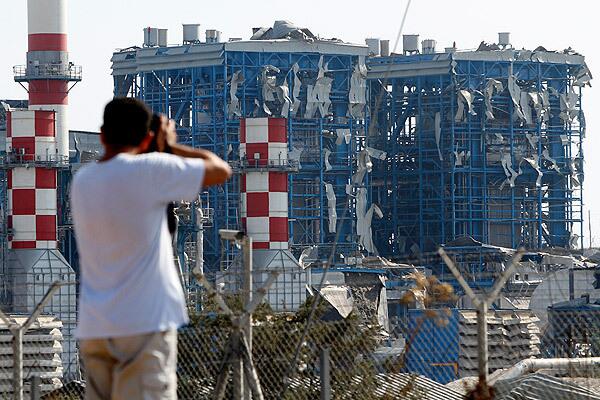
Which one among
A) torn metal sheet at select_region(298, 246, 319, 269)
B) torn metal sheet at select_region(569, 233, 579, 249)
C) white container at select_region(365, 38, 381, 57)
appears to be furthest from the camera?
white container at select_region(365, 38, 381, 57)

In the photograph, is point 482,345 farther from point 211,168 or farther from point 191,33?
point 191,33

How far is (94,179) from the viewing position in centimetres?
568

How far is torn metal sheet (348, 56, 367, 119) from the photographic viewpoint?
5975cm

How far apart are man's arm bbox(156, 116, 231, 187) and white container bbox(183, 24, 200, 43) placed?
56080mm

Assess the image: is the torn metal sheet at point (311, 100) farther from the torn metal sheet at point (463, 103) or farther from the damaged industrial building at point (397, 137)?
the torn metal sheet at point (463, 103)

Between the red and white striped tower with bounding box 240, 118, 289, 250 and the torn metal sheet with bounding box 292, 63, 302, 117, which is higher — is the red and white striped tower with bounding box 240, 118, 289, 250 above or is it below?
below

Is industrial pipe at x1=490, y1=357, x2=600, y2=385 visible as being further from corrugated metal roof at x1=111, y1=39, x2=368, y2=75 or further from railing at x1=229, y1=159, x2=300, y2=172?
corrugated metal roof at x1=111, y1=39, x2=368, y2=75

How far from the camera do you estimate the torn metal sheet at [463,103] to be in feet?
196

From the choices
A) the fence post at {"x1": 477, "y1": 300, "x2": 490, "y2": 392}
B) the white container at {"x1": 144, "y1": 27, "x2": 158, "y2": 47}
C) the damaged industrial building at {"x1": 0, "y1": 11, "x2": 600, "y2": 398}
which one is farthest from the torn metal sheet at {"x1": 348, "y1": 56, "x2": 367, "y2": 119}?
the fence post at {"x1": 477, "y1": 300, "x2": 490, "y2": 392}

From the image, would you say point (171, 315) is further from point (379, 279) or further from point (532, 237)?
point (532, 237)

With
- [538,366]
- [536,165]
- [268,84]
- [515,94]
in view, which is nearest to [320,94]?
[268,84]

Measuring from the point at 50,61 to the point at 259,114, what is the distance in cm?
1178

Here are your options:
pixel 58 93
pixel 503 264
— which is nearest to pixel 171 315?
pixel 58 93

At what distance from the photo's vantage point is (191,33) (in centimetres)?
6209
